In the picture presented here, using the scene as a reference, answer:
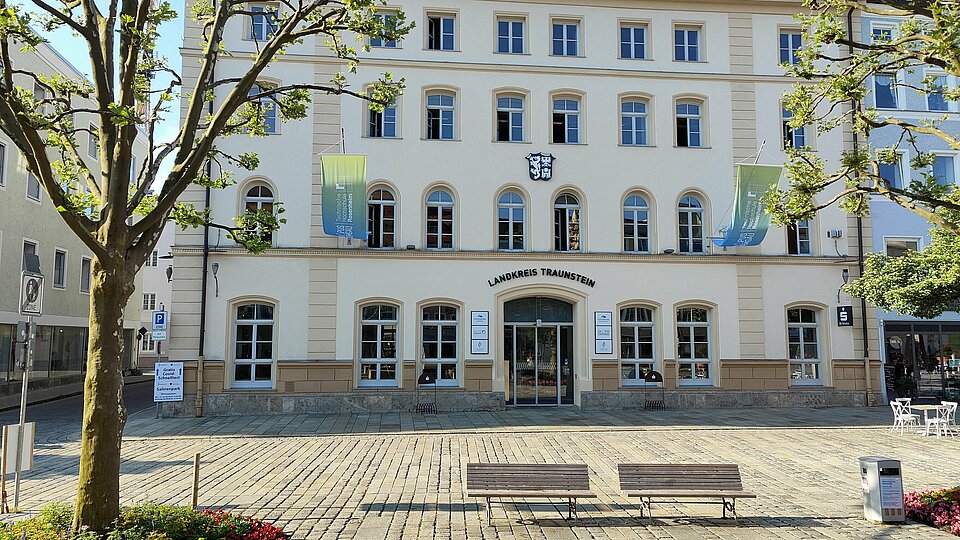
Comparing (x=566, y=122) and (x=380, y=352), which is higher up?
(x=566, y=122)

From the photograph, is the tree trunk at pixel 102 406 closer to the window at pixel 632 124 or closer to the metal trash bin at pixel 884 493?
the metal trash bin at pixel 884 493

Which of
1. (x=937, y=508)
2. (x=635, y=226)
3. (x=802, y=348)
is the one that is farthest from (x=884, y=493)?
(x=802, y=348)

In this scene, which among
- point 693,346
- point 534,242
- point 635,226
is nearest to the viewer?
point 534,242

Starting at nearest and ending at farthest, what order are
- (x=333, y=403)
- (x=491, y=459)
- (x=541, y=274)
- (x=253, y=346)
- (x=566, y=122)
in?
(x=491, y=459), (x=333, y=403), (x=253, y=346), (x=541, y=274), (x=566, y=122)

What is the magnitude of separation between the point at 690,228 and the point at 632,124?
3.77m

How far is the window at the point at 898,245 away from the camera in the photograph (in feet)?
76.8

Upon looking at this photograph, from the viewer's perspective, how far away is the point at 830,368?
2245cm

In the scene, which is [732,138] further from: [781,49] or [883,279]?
[883,279]

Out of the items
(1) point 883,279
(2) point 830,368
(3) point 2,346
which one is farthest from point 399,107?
(3) point 2,346

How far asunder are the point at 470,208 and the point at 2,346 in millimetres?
18955

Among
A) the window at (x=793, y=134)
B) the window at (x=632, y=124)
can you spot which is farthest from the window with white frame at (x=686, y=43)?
the window at (x=793, y=134)

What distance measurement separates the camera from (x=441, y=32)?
2228cm

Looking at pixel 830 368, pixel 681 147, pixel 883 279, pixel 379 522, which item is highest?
pixel 681 147

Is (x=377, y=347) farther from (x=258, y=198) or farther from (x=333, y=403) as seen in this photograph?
(x=258, y=198)
